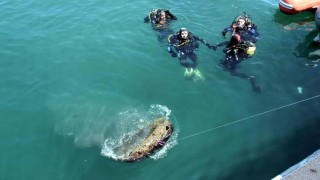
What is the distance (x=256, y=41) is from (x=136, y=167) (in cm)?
725

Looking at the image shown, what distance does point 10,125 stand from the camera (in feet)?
34.2

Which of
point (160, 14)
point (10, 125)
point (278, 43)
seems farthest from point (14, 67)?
point (278, 43)

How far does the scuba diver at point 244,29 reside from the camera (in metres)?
13.1

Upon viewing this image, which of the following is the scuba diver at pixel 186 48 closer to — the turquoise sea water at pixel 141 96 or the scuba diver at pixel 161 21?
the turquoise sea water at pixel 141 96

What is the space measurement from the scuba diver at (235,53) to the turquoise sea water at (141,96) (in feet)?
0.96

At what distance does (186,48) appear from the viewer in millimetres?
12617

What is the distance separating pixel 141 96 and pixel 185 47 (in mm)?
2704

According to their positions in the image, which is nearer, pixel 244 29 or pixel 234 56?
pixel 234 56

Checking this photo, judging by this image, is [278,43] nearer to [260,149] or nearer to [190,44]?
[190,44]

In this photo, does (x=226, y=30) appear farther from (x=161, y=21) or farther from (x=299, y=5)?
(x=299, y=5)

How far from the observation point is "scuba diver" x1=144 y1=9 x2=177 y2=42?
45.5 feet

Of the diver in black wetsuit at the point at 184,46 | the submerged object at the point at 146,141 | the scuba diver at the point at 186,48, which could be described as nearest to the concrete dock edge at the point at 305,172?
the submerged object at the point at 146,141

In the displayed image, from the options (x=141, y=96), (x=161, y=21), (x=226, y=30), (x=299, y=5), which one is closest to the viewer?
(x=141, y=96)

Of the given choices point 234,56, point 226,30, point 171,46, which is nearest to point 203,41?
point 226,30
